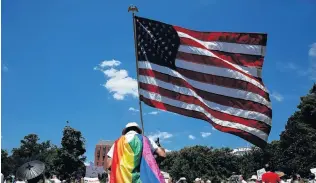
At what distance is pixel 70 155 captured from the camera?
196 ft

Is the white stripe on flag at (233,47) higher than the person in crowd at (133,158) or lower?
higher

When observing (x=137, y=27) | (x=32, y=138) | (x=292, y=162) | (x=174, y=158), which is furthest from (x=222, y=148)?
(x=137, y=27)

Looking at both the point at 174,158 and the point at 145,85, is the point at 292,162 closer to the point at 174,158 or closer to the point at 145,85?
the point at 174,158

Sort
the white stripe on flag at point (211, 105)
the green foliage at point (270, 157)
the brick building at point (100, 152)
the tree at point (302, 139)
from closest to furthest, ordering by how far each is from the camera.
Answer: the white stripe on flag at point (211, 105) → the tree at point (302, 139) → the green foliage at point (270, 157) → the brick building at point (100, 152)

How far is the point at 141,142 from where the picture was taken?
16.8 ft

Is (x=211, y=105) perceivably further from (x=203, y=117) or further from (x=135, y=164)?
(x=135, y=164)

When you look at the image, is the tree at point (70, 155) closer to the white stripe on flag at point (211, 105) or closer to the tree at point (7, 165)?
the tree at point (7, 165)

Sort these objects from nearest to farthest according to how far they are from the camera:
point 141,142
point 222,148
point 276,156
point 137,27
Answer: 1. point 141,142
2. point 137,27
3. point 276,156
4. point 222,148

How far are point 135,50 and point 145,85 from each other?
756 mm

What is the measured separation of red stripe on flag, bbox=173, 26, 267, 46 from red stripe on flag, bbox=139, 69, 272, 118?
38.6 inches

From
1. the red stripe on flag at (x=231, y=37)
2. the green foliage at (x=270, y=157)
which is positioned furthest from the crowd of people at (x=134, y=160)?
the green foliage at (x=270, y=157)

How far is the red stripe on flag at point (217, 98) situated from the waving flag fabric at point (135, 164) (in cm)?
343

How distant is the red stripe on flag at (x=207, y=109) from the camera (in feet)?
26.2

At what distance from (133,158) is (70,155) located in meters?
56.7
